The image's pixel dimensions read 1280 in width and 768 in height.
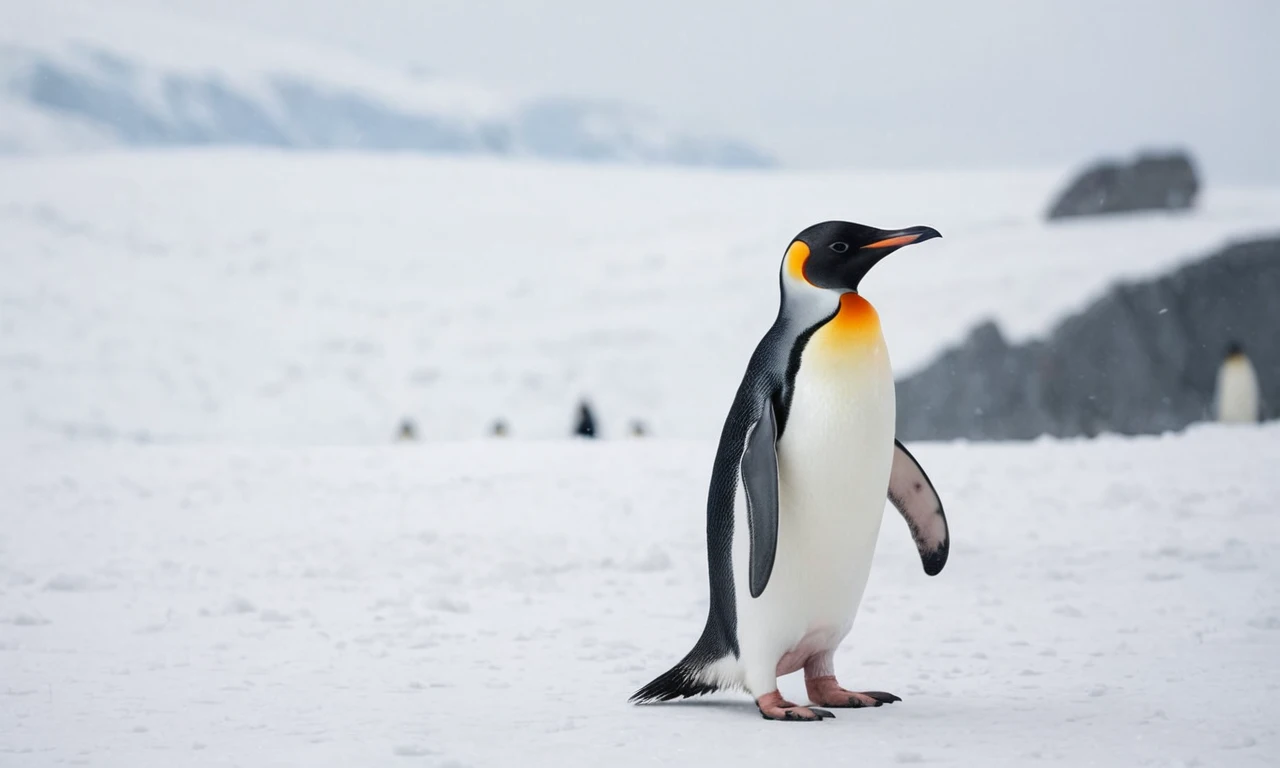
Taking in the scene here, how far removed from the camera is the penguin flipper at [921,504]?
9.50ft

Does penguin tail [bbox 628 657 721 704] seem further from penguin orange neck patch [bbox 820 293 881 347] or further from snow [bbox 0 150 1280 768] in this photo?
penguin orange neck patch [bbox 820 293 881 347]

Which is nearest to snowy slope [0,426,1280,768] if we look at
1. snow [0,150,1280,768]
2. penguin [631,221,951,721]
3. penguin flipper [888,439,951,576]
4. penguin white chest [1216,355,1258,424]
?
snow [0,150,1280,768]

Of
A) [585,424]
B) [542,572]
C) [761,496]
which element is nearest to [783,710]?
[761,496]

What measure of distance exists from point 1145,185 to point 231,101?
99.2 feet

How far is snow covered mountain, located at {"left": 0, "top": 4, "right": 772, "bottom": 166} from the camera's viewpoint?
33.5 meters

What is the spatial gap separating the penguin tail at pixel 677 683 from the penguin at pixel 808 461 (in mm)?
68

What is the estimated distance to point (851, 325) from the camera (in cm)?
249

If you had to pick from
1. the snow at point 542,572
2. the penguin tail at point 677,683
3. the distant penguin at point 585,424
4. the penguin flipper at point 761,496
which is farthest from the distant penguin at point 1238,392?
the penguin flipper at point 761,496

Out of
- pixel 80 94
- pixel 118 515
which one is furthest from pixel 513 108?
pixel 118 515

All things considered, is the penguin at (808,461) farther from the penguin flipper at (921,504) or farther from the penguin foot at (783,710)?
the penguin flipper at (921,504)

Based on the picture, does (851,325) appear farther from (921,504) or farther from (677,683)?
(677,683)

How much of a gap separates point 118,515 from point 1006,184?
1924 cm

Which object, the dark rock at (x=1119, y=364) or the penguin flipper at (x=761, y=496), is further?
the dark rock at (x=1119, y=364)

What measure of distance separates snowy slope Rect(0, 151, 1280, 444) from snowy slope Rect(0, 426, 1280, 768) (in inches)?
293
